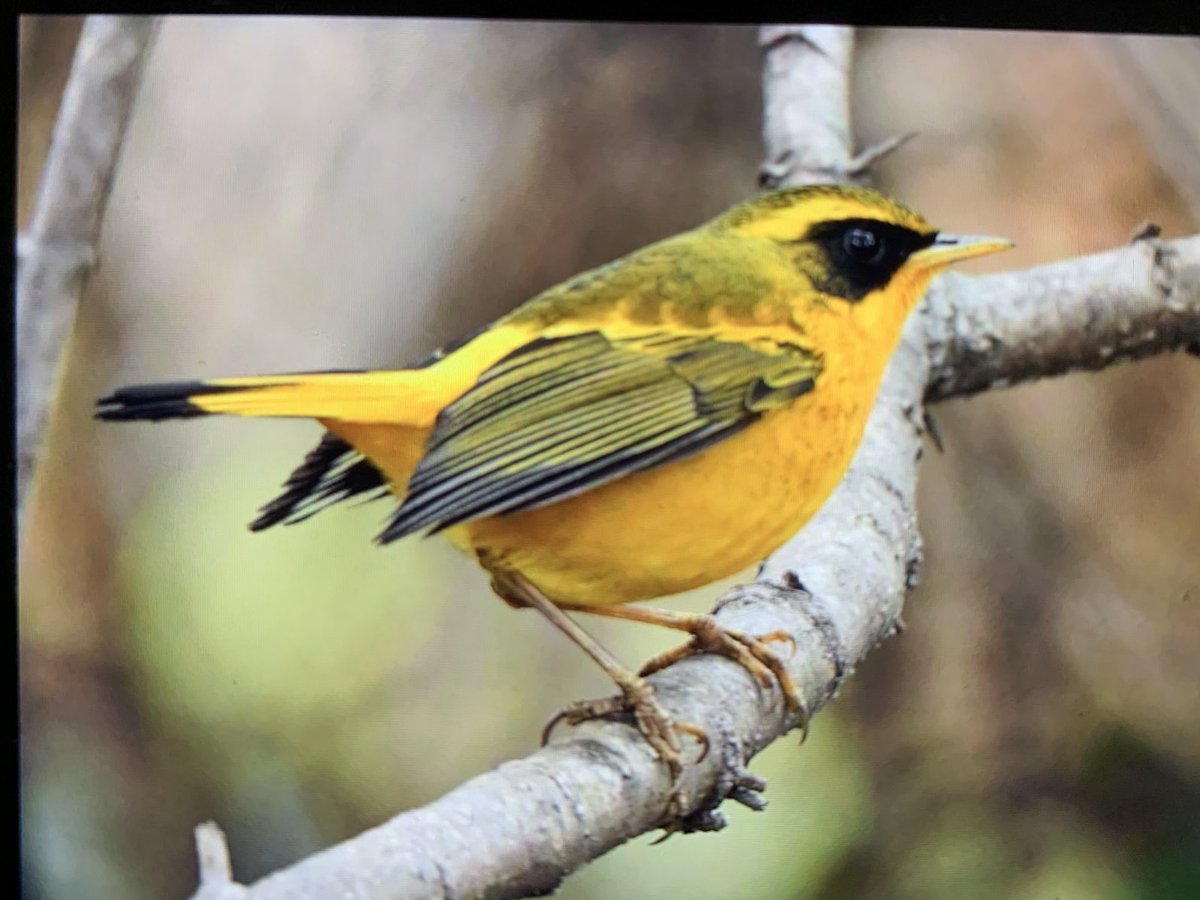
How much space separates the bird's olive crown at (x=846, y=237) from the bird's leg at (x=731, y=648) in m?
0.38

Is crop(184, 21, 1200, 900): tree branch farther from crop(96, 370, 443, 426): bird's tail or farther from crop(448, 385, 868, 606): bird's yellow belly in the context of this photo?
crop(96, 370, 443, 426): bird's tail

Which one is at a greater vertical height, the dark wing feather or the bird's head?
the bird's head

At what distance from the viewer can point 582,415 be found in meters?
1.21

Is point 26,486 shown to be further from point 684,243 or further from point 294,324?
point 684,243

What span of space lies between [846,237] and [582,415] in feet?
1.22

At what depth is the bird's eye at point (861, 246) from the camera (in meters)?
1.33

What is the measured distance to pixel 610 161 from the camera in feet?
5.07

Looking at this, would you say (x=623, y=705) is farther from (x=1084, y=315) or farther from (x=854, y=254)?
(x=1084, y=315)

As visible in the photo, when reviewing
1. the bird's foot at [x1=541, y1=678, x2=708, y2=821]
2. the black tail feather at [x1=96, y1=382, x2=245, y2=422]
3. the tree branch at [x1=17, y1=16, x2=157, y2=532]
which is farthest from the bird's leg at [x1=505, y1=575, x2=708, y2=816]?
the tree branch at [x1=17, y1=16, x2=157, y2=532]

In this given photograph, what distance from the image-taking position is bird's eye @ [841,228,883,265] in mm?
1332

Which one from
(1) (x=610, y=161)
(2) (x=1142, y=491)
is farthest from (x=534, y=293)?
(2) (x=1142, y=491)

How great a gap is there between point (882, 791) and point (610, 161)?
0.85 m

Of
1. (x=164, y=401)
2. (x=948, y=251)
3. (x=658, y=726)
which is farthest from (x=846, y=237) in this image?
(x=164, y=401)

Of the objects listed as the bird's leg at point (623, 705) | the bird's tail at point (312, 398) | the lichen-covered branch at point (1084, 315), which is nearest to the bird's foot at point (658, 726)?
the bird's leg at point (623, 705)
